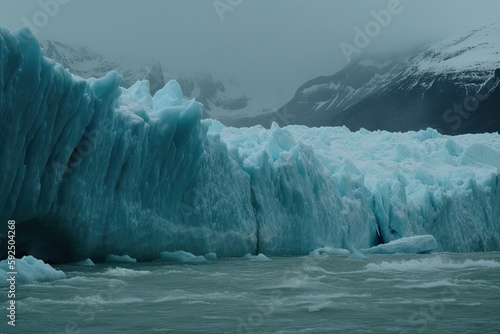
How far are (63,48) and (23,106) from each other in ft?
551

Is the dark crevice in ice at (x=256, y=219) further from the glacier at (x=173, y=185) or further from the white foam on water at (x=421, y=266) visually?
the white foam on water at (x=421, y=266)

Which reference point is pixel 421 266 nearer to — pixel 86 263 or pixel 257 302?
pixel 257 302

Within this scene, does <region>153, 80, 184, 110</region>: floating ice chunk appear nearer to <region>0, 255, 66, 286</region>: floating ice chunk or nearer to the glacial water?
the glacial water

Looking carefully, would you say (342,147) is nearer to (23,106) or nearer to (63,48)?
(23,106)

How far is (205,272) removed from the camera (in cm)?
1088

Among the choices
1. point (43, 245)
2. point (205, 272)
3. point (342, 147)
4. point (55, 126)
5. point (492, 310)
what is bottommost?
point (492, 310)

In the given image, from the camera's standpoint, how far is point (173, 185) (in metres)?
14.2

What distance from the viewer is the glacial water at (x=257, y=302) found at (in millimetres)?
5863

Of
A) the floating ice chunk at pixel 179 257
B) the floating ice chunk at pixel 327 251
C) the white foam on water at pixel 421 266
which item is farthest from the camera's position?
the floating ice chunk at pixel 327 251

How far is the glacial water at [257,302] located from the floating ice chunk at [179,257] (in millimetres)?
2471

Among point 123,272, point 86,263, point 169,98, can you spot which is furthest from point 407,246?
Answer: point 123,272

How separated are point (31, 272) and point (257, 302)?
3.61m

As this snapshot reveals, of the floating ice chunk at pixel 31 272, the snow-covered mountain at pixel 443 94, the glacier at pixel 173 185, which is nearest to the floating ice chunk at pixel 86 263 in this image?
the glacier at pixel 173 185

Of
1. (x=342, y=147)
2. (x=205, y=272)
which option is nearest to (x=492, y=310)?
(x=205, y=272)
